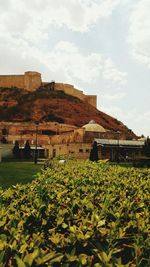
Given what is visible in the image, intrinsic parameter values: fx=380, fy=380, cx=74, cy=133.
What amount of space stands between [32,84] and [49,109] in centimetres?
1700

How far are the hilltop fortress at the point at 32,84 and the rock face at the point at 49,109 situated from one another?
78.3 inches

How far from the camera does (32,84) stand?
10875 centimetres

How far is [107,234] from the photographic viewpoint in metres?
3.31

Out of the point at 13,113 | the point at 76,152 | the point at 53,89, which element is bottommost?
the point at 76,152

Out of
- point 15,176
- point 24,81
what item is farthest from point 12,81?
point 15,176

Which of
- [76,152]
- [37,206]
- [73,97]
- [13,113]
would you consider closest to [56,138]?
[76,152]

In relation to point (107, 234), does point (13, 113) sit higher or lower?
higher

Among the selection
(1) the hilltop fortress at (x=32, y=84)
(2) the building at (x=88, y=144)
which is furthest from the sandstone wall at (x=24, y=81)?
(2) the building at (x=88, y=144)

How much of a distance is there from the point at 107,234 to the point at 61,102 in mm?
96752

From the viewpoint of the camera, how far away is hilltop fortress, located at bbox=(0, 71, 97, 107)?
4281 inches

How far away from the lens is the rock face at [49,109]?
9288cm

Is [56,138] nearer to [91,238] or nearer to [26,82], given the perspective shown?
[26,82]

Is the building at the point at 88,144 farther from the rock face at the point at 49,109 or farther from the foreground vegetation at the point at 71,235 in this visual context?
the foreground vegetation at the point at 71,235

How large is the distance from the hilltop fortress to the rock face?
1988mm
